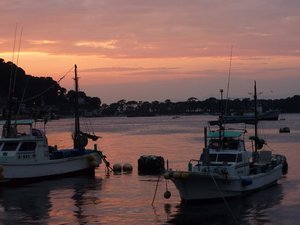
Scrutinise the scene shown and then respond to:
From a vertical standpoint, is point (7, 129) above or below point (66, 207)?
above

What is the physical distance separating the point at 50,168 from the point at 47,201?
8984mm

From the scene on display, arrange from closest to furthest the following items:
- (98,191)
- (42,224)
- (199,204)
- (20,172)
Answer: (42,224)
(199,204)
(98,191)
(20,172)

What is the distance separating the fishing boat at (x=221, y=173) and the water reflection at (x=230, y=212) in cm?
49

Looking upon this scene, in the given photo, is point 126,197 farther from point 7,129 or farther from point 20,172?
point 7,129

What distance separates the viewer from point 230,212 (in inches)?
1072

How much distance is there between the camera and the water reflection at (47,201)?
26188mm

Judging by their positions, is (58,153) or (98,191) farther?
(58,153)

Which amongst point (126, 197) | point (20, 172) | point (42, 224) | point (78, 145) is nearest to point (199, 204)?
point (126, 197)

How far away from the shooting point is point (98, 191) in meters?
35.2

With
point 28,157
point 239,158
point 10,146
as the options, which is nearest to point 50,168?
point 28,157

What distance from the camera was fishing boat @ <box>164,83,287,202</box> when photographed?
2830cm

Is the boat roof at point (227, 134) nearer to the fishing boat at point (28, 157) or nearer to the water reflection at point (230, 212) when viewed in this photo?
the water reflection at point (230, 212)

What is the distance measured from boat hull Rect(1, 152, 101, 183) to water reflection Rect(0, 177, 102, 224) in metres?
0.66

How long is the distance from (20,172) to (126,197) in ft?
28.3
